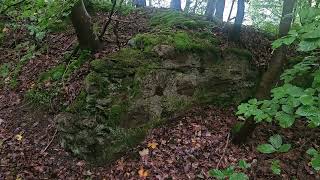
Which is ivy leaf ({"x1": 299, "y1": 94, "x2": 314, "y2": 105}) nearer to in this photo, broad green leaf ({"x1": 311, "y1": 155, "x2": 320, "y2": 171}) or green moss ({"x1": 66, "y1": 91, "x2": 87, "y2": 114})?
broad green leaf ({"x1": 311, "y1": 155, "x2": 320, "y2": 171})

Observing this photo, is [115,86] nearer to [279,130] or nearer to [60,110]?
[60,110]

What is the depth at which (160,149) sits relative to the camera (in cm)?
652

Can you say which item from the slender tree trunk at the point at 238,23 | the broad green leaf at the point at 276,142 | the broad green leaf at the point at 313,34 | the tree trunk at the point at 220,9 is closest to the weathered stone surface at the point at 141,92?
the slender tree trunk at the point at 238,23

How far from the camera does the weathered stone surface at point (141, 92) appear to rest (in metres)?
6.69

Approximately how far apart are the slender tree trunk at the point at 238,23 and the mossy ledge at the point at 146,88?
0.53 metres

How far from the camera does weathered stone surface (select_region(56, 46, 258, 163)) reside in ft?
21.9

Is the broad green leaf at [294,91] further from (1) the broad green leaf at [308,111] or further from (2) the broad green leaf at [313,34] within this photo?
(2) the broad green leaf at [313,34]

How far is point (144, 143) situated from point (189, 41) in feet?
8.72

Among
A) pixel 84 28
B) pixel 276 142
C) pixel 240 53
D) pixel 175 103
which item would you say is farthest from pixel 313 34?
pixel 84 28

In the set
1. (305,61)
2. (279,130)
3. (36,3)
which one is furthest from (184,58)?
(305,61)

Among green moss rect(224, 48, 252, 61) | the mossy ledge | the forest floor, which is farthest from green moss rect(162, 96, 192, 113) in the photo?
green moss rect(224, 48, 252, 61)

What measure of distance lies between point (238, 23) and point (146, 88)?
2.92m

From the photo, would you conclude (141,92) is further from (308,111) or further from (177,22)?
(308,111)

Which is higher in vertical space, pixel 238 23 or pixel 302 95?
pixel 238 23
